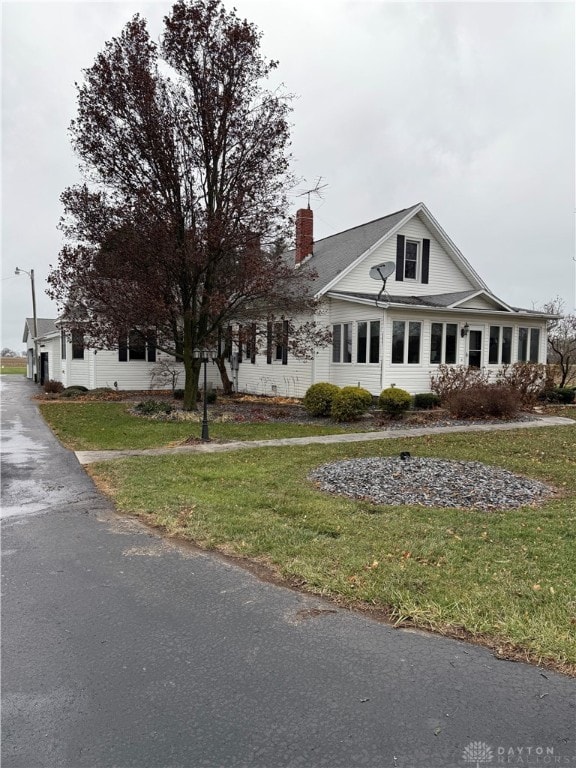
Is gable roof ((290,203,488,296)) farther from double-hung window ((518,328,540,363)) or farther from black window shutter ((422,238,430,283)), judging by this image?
double-hung window ((518,328,540,363))

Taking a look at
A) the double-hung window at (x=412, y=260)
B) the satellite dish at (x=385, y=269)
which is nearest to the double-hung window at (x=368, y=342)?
the satellite dish at (x=385, y=269)

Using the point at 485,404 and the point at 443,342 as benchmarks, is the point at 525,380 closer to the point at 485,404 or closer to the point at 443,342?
the point at 443,342

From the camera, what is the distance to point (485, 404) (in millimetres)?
14422

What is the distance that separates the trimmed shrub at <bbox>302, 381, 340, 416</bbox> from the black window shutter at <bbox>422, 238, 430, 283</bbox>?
7.87 m

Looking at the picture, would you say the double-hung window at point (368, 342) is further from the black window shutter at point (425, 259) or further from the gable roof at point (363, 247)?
the black window shutter at point (425, 259)

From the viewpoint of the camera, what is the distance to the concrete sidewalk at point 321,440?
9570 mm

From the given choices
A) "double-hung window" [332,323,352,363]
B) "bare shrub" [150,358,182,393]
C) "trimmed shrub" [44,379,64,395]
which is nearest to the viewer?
"double-hung window" [332,323,352,363]

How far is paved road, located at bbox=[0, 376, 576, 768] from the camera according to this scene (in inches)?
91.3

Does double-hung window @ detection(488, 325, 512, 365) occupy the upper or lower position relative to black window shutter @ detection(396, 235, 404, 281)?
lower

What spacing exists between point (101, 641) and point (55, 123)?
16.2m

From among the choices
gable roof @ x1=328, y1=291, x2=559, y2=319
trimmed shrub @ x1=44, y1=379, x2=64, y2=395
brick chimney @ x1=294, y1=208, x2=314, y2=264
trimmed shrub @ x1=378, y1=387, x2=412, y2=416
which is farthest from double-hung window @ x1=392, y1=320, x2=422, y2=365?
trimmed shrub @ x1=44, y1=379, x2=64, y2=395

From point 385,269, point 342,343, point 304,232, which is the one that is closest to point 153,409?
point 342,343

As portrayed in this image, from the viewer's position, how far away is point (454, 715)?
8.32 ft

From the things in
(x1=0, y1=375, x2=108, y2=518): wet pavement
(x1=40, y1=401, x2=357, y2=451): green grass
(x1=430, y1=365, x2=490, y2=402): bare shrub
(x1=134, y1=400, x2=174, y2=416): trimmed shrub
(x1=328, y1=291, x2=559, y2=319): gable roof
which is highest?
(x1=328, y1=291, x2=559, y2=319): gable roof
